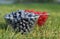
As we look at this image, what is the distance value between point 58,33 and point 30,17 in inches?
16.2

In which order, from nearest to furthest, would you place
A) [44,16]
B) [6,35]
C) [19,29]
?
[6,35]
[19,29]
[44,16]

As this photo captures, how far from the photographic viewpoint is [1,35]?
12.1ft

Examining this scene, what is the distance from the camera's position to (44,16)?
4.39m

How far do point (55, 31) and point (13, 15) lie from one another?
577mm

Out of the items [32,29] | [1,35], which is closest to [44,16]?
[32,29]

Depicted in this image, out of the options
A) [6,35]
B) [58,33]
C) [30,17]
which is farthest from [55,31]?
[6,35]

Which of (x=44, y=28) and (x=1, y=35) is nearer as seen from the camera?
(x=1, y=35)

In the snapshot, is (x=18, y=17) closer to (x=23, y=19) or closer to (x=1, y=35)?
(x=23, y=19)

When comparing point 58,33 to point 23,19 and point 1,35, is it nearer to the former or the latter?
point 23,19

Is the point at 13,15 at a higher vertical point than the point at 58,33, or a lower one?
higher

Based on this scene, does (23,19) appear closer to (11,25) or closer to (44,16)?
(11,25)

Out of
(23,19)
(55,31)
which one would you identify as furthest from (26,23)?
(55,31)

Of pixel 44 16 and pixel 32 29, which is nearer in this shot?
pixel 32 29

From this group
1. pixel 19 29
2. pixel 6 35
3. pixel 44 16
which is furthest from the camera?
pixel 44 16
